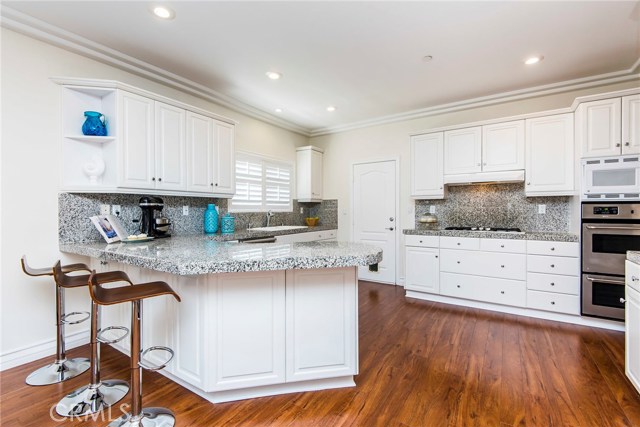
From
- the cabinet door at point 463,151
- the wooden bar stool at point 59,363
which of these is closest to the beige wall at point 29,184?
the wooden bar stool at point 59,363

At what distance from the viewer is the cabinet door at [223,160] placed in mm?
3484

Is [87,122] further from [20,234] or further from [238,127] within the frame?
[238,127]

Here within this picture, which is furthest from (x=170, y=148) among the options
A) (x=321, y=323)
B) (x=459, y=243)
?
(x=459, y=243)

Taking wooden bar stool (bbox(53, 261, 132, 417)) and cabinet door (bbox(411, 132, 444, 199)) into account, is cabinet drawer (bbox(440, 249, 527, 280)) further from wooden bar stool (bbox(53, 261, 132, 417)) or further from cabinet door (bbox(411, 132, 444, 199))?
wooden bar stool (bbox(53, 261, 132, 417))

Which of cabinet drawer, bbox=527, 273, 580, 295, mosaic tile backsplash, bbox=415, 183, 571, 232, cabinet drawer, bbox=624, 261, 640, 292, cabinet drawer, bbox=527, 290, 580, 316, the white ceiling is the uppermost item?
the white ceiling

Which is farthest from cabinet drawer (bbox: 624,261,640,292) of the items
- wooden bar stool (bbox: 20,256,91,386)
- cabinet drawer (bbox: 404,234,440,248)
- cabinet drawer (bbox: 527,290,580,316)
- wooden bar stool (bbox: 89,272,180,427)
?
wooden bar stool (bbox: 20,256,91,386)

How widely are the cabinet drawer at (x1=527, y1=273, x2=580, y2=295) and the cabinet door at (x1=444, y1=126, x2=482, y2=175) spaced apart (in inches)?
56.0

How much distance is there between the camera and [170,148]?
3.00 meters

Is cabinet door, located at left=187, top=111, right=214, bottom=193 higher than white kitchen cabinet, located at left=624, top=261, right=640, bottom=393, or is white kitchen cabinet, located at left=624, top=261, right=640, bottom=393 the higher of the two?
cabinet door, located at left=187, top=111, right=214, bottom=193

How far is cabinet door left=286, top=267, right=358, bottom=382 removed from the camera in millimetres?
1928

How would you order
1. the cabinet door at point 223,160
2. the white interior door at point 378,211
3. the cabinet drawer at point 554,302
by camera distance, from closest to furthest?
the cabinet drawer at point 554,302 → the cabinet door at point 223,160 → the white interior door at point 378,211

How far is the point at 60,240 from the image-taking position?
256 cm

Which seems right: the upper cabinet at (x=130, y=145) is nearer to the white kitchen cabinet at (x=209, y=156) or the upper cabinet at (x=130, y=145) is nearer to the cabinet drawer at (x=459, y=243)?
the white kitchen cabinet at (x=209, y=156)

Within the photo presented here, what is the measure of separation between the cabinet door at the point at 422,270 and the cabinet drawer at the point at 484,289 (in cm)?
10
